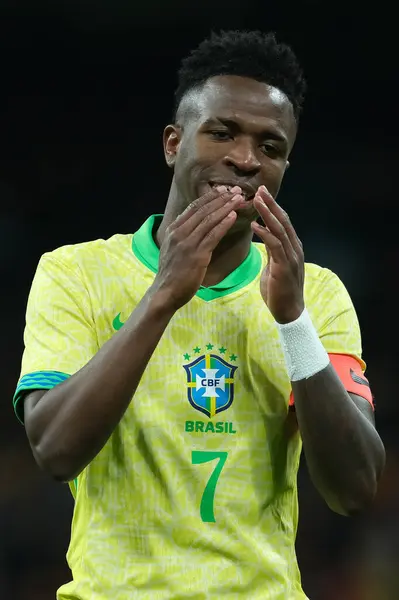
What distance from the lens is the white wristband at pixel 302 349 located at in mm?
2262

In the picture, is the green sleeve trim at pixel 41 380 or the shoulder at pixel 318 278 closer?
the green sleeve trim at pixel 41 380

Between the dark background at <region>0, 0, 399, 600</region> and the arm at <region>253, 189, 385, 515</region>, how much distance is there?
2633 millimetres

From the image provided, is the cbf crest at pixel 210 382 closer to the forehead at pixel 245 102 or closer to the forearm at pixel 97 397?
the forearm at pixel 97 397

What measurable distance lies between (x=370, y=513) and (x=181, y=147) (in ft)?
8.83

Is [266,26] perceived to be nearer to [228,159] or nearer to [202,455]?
[228,159]

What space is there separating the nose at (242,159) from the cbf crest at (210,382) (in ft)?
1.31

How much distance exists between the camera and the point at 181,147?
257 cm

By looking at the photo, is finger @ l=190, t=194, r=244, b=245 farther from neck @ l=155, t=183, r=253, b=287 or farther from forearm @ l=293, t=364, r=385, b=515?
forearm @ l=293, t=364, r=385, b=515

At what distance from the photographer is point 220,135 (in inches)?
97.2

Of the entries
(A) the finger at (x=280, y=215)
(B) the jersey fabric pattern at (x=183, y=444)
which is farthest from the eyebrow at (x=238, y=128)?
(B) the jersey fabric pattern at (x=183, y=444)

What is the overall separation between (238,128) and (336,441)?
0.73 meters

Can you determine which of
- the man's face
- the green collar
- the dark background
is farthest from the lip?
the dark background

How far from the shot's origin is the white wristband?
2262 mm

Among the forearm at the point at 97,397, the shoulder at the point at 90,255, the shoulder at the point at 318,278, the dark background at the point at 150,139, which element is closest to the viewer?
the forearm at the point at 97,397
